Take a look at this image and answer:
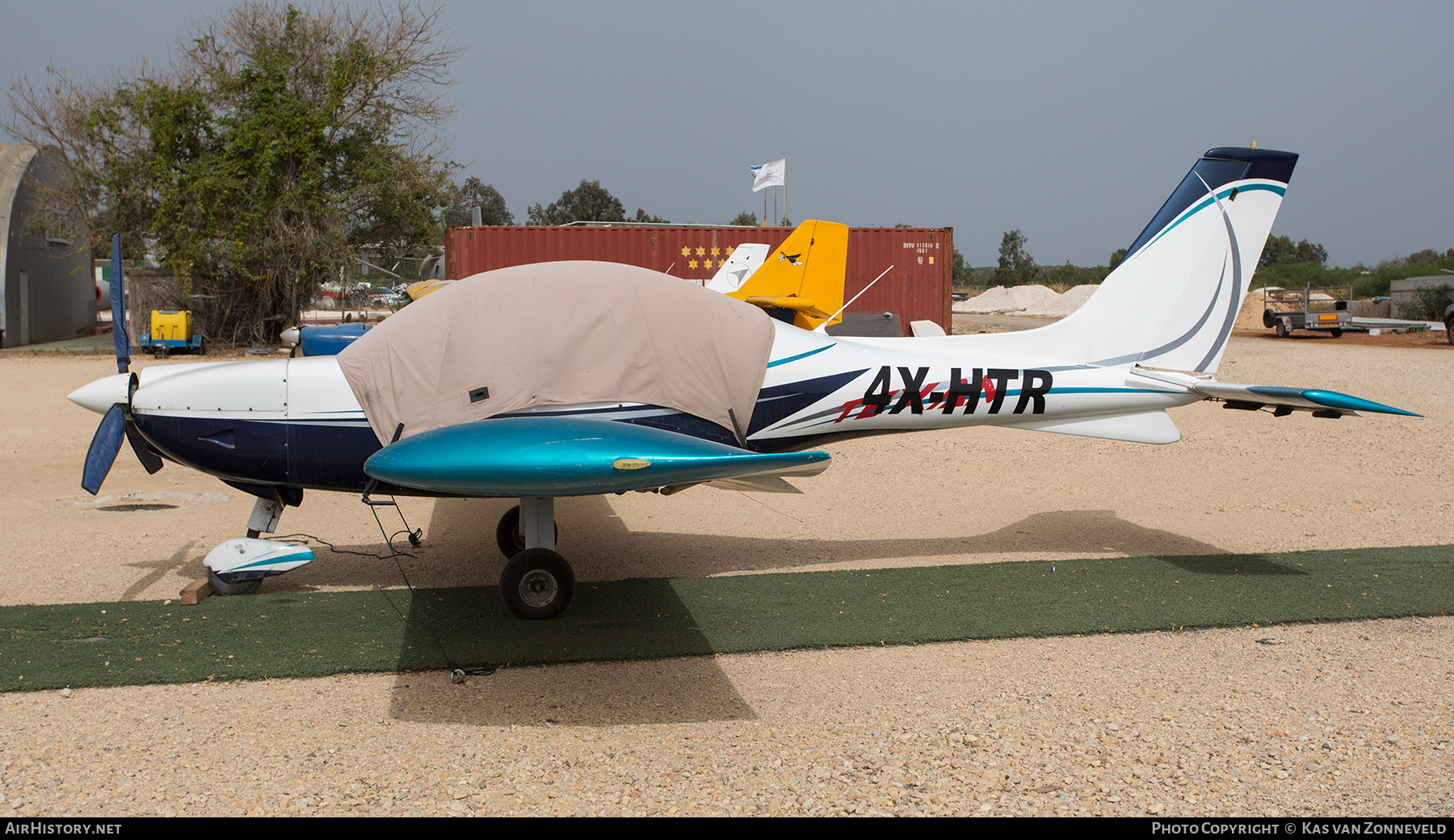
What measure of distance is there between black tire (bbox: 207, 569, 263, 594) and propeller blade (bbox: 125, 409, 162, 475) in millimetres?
764

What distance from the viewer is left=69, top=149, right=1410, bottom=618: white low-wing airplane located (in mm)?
4262

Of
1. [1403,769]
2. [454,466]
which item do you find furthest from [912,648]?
[454,466]

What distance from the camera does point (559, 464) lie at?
402 centimetres

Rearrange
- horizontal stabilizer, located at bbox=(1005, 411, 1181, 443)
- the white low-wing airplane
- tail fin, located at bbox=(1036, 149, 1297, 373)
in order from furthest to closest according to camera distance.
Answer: tail fin, located at bbox=(1036, 149, 1297, 373) → horizontal stabilizer, located at bbox=(1005, 411, 1181, 443) → the white low-wing airplane

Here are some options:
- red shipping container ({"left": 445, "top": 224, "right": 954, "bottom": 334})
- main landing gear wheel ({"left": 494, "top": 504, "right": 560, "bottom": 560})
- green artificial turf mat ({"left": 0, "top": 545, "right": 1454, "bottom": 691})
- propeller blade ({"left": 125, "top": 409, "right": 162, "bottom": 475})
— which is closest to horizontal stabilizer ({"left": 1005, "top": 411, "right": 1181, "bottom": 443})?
green artificial turf mat ({"left": 0, "top": 545, "right": 1454, "bottom": 691})

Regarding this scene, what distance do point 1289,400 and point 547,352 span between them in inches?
186

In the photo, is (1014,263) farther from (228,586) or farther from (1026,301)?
(228,586)

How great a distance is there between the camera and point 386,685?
4648 millimetres

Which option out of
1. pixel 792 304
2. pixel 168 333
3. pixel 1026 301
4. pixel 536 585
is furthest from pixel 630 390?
pixel 1026 301

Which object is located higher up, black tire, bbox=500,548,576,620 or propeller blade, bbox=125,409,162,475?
propeller blade, bbox=125,409,162,475

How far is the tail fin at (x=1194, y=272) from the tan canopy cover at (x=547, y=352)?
118 inches

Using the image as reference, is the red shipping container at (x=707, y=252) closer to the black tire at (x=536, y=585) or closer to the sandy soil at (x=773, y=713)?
the sandy soil at (x=773, y=713)

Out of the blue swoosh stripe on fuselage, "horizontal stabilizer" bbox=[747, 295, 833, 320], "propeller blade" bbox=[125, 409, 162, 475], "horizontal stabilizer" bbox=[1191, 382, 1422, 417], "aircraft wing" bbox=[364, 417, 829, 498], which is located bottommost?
"propeller blade" bbox=[125, 409, 162, 475]

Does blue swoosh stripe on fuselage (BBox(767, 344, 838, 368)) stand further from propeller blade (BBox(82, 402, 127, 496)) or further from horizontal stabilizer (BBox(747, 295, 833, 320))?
horizontal stabilizer (BBox(747, 295, 833, 320))
